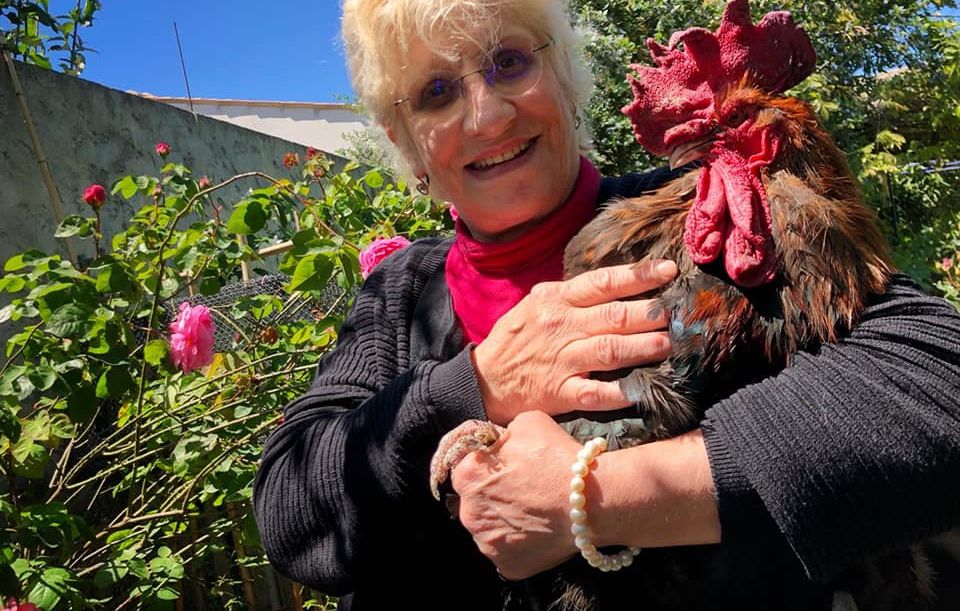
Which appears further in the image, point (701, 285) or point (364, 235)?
point (364, 235)

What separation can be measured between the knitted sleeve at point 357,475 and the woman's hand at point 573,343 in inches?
2.3

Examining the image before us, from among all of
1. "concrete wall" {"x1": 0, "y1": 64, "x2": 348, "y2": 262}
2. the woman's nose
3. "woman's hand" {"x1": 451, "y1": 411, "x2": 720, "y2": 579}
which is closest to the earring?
the woman's nose

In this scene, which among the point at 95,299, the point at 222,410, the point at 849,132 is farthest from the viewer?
the point at 849,132

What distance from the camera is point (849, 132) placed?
7.70 metres

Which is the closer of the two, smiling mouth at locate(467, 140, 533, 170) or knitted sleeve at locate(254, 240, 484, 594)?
knitted sleeve at locate(254, 240, 484, 594)

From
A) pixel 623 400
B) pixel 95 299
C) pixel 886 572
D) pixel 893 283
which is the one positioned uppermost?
pixel 95 299

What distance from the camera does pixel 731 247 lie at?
103cm

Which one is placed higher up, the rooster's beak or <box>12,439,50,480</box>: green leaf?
the rooster's beak

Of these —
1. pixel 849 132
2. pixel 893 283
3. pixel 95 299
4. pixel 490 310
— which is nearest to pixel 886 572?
pixel 893 283

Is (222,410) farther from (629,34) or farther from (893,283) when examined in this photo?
(629,34)

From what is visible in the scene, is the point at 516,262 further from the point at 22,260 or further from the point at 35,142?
the point at 35,142

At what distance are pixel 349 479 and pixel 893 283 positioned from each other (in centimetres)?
100

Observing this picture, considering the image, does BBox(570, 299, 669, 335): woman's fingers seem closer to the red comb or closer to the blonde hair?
the red comb

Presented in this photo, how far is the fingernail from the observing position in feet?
3.64
